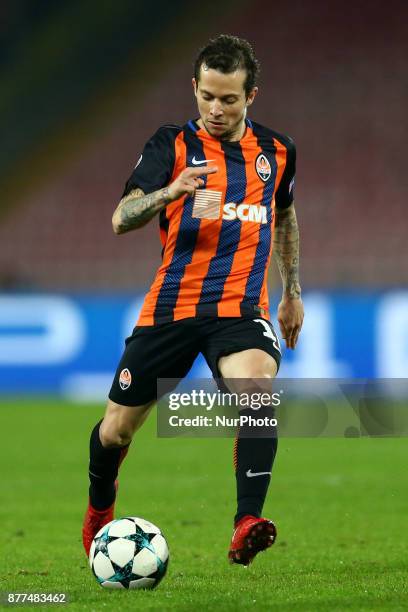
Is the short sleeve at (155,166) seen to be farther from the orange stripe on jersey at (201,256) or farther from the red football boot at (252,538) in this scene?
the red football boot at (252,538)

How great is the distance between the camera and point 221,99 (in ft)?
15.4

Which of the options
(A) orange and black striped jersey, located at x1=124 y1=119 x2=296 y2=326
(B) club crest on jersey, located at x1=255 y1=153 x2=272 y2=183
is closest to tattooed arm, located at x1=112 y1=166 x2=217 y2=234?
(A) orange and black striped jersey, located at x1=124 y1=119 x2=296 y2=326

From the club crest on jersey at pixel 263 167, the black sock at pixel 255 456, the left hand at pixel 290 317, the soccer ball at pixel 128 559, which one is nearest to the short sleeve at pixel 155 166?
the club crest on jersey at pixel 263 167

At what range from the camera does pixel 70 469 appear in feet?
30.5

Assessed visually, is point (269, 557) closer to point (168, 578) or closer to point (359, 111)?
point (168, 578)

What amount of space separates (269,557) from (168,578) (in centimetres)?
82

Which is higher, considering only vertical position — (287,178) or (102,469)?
(287,178)

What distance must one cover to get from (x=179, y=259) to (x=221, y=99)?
0.66 m

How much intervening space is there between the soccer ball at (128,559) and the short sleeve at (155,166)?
1348mm

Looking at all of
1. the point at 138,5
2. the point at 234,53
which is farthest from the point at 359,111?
the point at 234,53

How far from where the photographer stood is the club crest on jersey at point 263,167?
492 cm

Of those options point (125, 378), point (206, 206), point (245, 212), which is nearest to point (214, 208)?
point (206, 206)

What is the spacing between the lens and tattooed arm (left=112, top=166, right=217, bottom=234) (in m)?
4.36

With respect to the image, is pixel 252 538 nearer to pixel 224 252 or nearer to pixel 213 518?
pixel 224 252
